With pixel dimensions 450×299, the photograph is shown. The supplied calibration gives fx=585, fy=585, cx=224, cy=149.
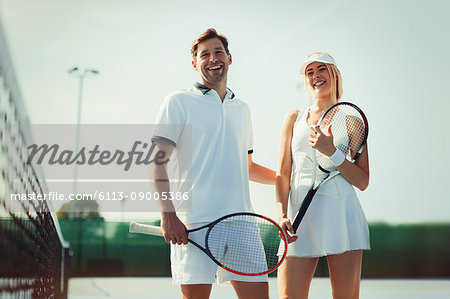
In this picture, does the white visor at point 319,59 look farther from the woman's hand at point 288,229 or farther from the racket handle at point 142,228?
the racket handle at point 142,228

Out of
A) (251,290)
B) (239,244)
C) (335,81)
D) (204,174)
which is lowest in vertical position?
(251,290)

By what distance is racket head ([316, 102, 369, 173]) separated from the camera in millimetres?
2230

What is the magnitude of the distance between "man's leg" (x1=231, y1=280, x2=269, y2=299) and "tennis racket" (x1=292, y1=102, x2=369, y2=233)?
1.03 ft

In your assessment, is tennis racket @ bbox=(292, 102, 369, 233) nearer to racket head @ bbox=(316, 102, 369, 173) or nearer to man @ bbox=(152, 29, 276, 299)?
racket head @ bbox=(316, 102, 369, 173)

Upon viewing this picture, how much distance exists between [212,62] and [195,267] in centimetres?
71

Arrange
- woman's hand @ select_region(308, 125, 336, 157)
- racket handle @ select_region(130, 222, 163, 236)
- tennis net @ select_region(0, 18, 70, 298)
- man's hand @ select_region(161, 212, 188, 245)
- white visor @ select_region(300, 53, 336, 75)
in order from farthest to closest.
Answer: white visor @ select_region(300, 53, 336, 75) < woman's hand @ select_region(308, 125, 336, 157) < racket handle @ select_region(130, 222, 163, 236) < man's hand @ select_region(161, 212, 188, 245) < tennis net @ select_region(0, 18, 70, 298)

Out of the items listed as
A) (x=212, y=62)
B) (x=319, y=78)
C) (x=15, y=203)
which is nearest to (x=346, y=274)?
(x=319, y=78)

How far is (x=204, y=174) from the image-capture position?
1.96 meters

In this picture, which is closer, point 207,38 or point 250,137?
point 207,38

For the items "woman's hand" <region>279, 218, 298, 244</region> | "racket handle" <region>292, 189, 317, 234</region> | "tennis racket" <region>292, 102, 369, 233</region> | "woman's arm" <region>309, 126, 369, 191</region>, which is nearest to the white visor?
"tennis racket" <region>292, 102, 369, 233</region>

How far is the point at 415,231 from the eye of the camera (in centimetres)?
1377

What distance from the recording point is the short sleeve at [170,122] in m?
1.95

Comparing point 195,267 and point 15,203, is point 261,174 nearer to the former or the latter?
point 195,267

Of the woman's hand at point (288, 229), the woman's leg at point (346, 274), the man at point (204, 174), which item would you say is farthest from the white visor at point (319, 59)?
the woman's leg at point (346, 274)
